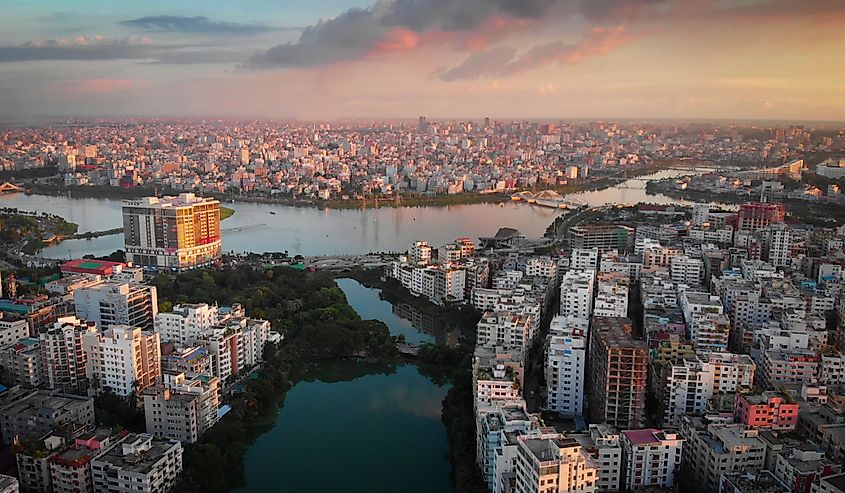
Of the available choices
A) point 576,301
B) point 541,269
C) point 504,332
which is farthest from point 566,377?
point 541,269

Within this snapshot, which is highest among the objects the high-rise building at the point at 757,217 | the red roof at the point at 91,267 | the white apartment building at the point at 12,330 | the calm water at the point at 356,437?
the high-rise building at the point at 757,217

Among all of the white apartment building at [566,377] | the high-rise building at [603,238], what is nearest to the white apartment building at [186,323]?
the white apartment building at [566,377]

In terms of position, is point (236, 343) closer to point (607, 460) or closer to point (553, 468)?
point (607, 460)

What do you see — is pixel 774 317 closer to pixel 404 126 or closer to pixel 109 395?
pixel 109 395

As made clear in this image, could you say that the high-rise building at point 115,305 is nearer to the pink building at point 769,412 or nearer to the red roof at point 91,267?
the red roof at point 91,267

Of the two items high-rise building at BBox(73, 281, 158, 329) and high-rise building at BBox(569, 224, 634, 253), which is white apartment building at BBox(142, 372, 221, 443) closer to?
high-rise building at BBox(73, 281, 158, 329)

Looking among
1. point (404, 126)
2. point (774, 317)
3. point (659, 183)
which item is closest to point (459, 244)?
point (774, 317)
